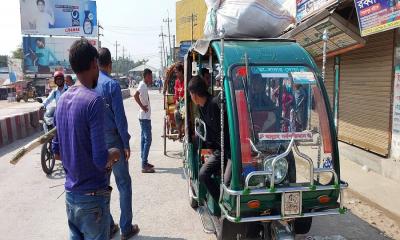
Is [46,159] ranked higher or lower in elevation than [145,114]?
lower

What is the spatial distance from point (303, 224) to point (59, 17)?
142 ft

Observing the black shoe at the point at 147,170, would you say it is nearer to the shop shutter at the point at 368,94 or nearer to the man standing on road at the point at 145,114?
the man standing on road at the point at 145,114

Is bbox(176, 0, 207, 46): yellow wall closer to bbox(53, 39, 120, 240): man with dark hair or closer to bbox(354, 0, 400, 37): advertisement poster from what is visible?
bbox(354, 0, 400, 37): advertisement poster

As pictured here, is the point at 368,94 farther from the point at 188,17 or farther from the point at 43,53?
the point at 43,53

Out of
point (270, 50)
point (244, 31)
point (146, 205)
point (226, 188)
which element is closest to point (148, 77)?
point (146, 205)

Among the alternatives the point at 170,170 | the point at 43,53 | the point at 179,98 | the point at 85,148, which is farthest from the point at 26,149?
the point at 43,53

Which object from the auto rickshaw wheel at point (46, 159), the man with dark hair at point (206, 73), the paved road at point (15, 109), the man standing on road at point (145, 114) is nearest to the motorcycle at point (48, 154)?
the auto rickshaw wheel at point (46, 159)

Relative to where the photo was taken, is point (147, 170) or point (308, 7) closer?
point (147, 170)

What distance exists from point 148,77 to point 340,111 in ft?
15.2

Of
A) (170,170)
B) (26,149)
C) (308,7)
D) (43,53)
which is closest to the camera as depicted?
(26,149)

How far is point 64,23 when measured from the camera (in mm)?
42656

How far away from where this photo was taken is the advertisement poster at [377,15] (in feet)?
20.0

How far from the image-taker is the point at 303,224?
164 inches

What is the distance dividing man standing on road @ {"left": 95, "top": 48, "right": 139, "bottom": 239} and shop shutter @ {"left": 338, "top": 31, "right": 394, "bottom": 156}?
5.03m
